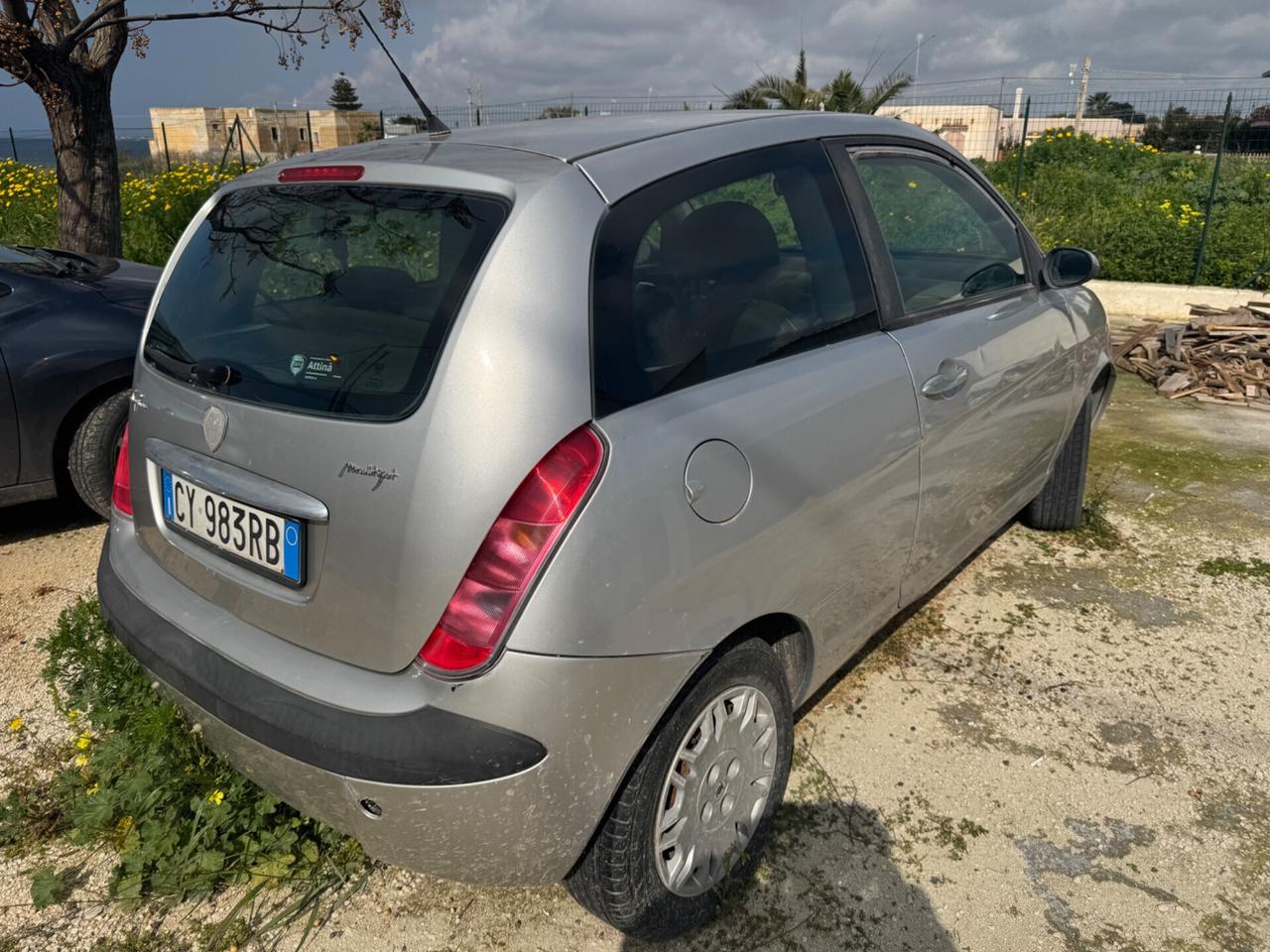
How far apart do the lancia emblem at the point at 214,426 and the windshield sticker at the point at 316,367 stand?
0.20m

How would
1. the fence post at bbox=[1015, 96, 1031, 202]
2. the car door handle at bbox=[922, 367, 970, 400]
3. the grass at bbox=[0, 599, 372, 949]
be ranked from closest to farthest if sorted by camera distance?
the grass at bbox=[0, 599, 372, 949] → the car door handle at bbox=[922, 367, 970, 400] → the fence post at bbox=[1015, 96, 1031, 202]

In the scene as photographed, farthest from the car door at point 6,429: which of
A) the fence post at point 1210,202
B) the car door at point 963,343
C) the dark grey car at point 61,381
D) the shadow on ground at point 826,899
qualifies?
the fence post at point 1210,202

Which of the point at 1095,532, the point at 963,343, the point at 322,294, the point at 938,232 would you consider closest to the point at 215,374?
the point at 322,294

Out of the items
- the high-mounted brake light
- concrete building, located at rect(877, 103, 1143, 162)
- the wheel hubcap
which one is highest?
concrete building, located at rect(877, 103, 1143, 162)

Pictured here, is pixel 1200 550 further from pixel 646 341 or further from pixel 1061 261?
pixel 646 341

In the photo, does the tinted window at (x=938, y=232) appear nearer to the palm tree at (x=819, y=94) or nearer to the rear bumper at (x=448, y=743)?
the rear bumper at (x=448, y=743)

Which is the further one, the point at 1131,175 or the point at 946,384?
the point at 1131,175

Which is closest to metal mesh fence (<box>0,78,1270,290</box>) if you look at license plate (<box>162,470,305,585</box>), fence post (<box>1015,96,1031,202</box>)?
fence post (<box>1015,96,1031,202</box>)

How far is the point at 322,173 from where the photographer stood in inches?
86.3

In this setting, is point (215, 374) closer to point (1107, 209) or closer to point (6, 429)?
point (6, 429)

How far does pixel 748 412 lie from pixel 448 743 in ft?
3.00

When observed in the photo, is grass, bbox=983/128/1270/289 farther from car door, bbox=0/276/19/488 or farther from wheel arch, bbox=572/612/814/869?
car door, bbox=0/276/19/488

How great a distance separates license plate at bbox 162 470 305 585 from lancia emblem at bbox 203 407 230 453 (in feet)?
0.36

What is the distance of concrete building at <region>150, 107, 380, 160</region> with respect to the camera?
2717 centimetres
